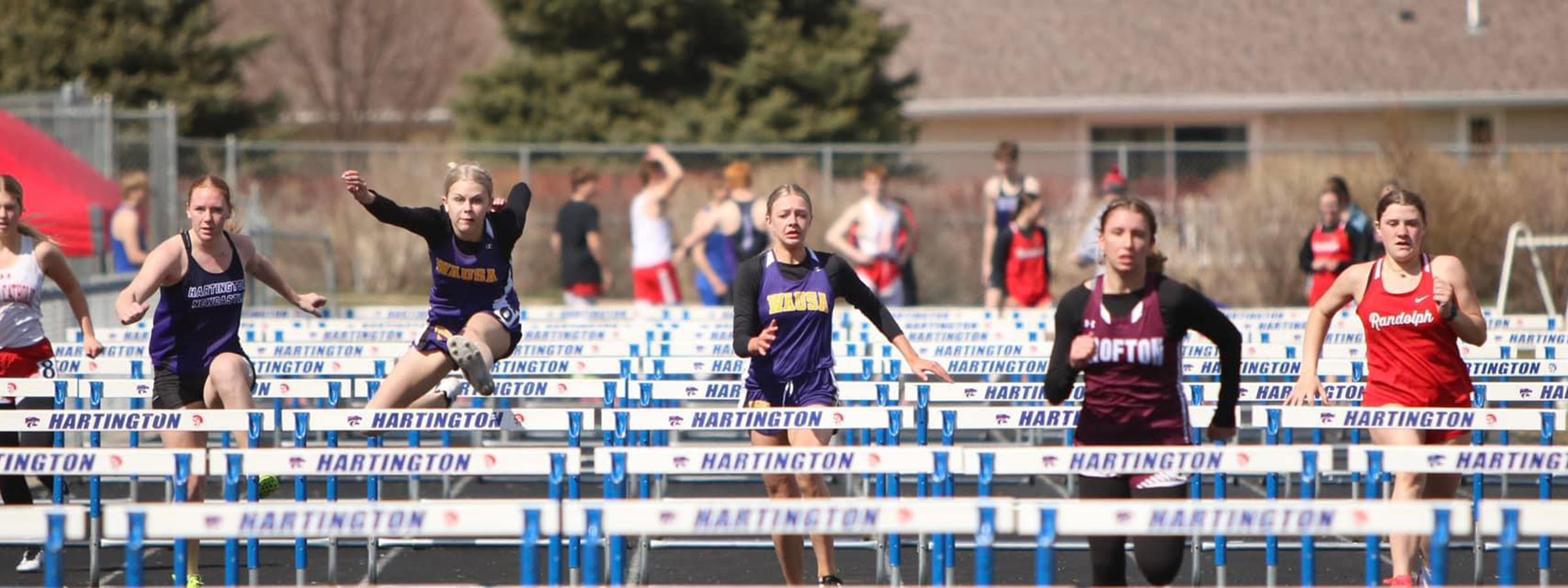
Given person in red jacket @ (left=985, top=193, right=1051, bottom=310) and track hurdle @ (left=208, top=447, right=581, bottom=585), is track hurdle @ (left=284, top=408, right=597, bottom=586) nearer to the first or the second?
track hurdle @ (left=208, top=447, right=581, bottom=585)

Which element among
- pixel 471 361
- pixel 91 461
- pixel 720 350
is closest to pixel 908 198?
pixel 720 350

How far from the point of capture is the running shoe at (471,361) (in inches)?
276

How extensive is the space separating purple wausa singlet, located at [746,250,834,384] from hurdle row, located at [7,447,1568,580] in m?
1.17

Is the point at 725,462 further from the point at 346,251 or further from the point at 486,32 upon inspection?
the point at 486,32

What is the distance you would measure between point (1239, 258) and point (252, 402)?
54.7ft

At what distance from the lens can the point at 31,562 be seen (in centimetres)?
836

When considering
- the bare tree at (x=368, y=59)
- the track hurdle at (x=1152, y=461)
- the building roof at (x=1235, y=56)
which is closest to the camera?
the track hurdle at (x=1152, y=461)

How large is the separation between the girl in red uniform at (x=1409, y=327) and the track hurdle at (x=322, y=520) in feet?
11.0

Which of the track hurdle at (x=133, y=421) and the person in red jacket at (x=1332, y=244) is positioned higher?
the person in red jacket at (x=1332, y=244)

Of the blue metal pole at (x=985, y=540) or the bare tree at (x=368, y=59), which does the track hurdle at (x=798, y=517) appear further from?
the bare tree at (x=368, y=59)

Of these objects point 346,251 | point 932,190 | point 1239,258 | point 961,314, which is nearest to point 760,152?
point 932,190

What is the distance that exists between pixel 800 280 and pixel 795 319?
0.54 feet

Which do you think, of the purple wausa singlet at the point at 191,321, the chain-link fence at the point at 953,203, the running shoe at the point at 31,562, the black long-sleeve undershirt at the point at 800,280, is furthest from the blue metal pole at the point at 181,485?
the chain-link fence at the point at 953,203

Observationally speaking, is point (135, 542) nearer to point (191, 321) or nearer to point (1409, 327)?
point (191, 321)
